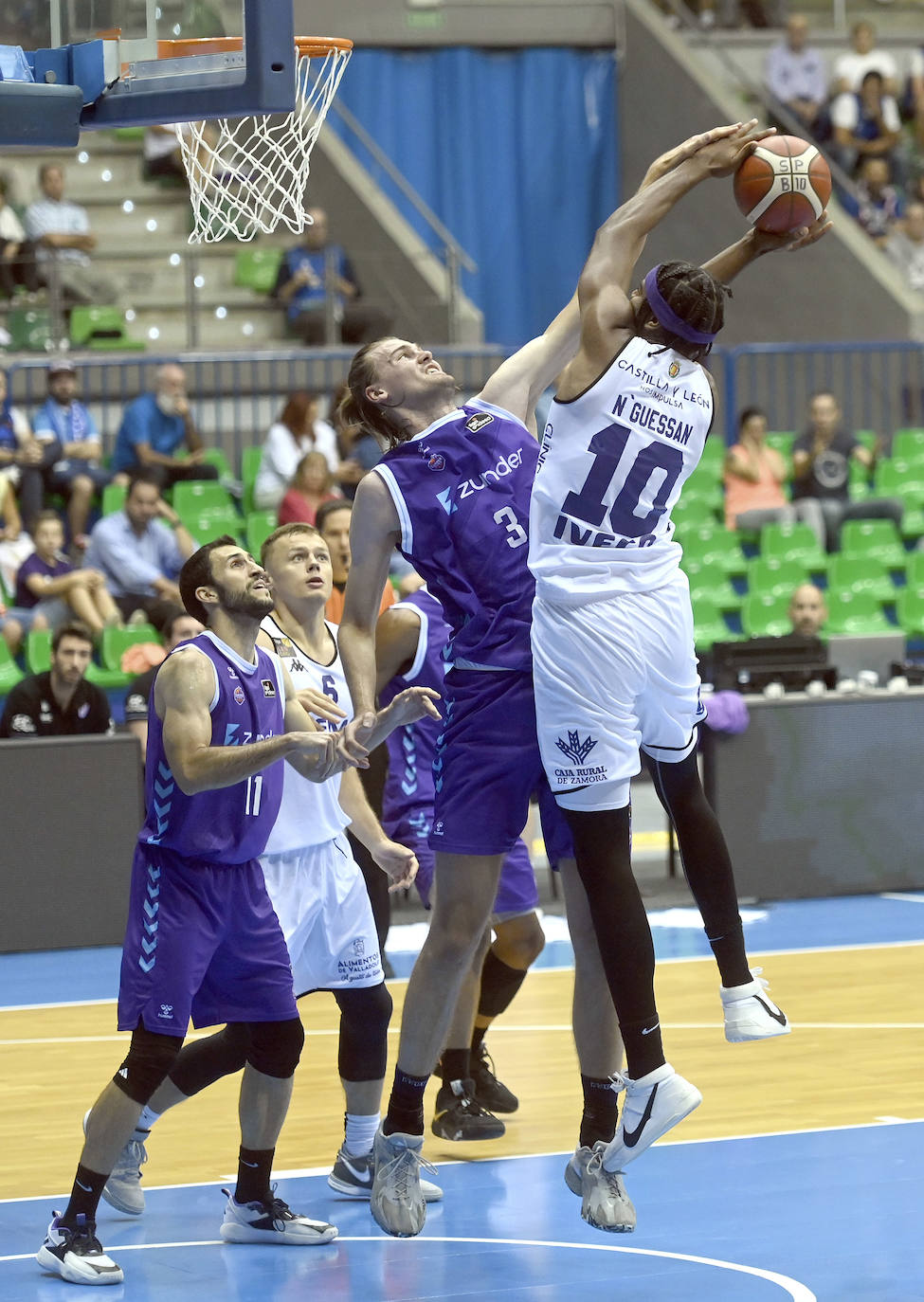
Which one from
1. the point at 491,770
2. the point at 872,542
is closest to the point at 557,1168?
the point at 491,770

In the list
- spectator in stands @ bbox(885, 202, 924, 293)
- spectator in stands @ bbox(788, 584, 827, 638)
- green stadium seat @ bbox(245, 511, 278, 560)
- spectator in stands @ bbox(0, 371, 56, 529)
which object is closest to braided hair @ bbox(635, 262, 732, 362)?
spectator in stands @ bbox(788, 584, 827, 638)


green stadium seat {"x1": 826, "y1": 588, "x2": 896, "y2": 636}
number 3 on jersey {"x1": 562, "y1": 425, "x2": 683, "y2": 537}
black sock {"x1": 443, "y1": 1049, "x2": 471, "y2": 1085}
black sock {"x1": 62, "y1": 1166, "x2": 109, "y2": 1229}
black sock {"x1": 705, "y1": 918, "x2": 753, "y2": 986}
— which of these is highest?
number 3 on jersey {"x1": 562, "y1": 425, "x2": 683, "y2": 537}

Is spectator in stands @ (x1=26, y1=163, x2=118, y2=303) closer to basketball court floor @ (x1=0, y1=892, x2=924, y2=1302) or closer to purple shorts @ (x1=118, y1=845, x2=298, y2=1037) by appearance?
basketball court floor @ (x1=0, y1=892, x2=924, y2=1302)

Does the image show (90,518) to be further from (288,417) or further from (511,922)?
(511,922)

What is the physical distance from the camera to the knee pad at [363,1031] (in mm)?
5832

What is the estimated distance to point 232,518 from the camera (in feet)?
42.5

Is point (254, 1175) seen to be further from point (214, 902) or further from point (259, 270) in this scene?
point (259, 270)

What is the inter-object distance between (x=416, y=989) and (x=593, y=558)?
1.18m

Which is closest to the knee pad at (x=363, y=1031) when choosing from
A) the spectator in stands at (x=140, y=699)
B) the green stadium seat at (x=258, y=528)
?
the spectator in stands at (x=140, y=699)

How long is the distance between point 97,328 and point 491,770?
33.9ft

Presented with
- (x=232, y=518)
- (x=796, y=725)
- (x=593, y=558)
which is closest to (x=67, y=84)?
(x=593, y=558)

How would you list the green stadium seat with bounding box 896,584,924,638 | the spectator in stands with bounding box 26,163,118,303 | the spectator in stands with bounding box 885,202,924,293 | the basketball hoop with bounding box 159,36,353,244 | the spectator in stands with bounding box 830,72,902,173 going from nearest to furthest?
1. the basketball hoop with bounding box 159,36,353,244
2. the green stadium seat with bounding box 896,584,924,638
3. the spectator in stands with bounding box 26,163,118,303
4. the spectator in stands with bounding box 885,202,924,293
5. the spectator in stands with bounding box 830,72,902,173

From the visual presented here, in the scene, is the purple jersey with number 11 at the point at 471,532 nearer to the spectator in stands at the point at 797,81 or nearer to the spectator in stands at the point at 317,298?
the spectator in stands at the point at 317,298

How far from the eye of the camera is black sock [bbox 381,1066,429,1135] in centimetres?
521
